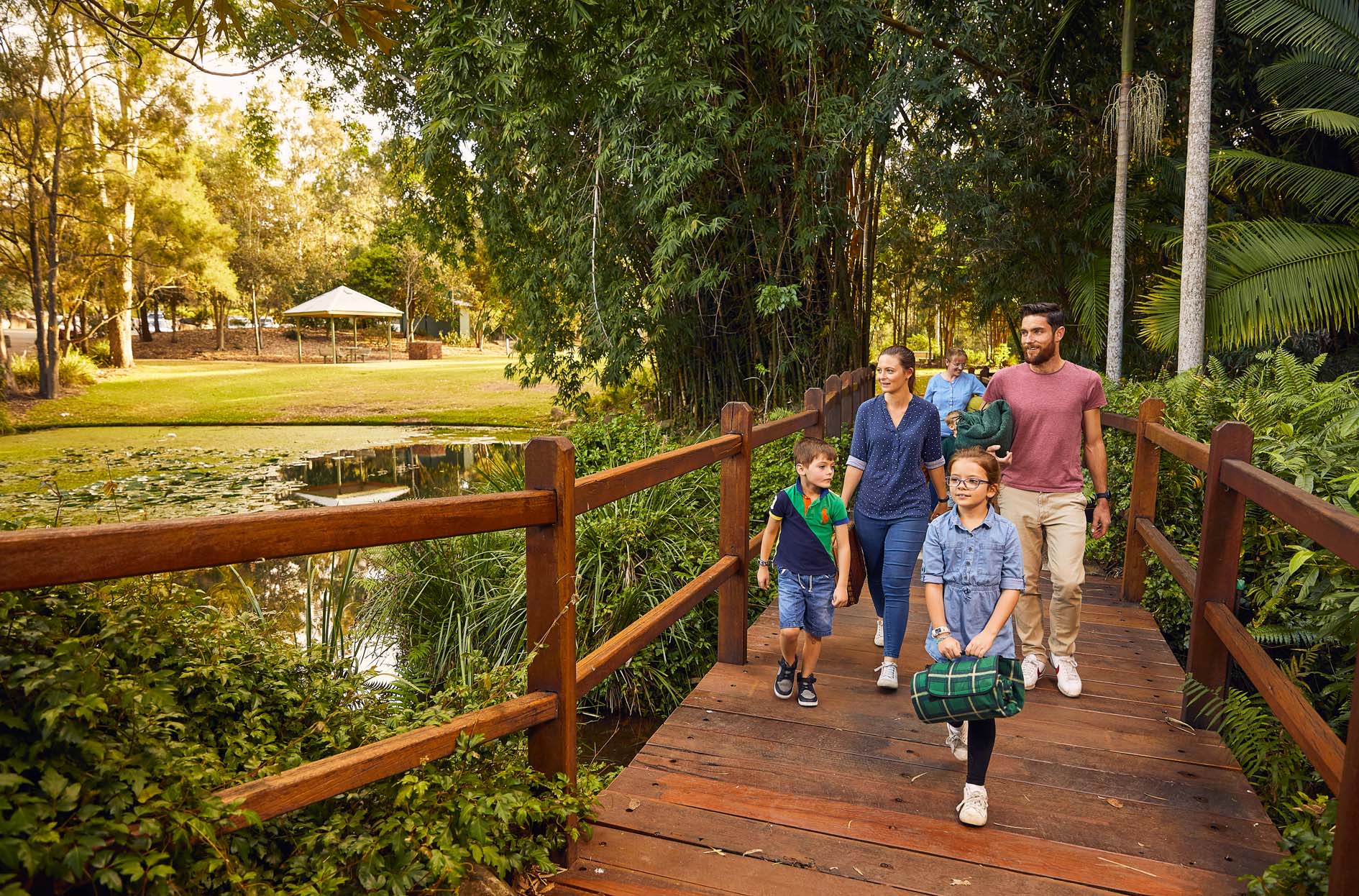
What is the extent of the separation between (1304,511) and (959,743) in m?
1.51

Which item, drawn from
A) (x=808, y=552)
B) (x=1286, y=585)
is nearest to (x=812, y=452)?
(x=808, y=552)

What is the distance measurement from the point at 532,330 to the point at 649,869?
29.7ft

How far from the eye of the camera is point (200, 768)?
1.79 m

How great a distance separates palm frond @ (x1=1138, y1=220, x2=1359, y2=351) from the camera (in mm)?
8773

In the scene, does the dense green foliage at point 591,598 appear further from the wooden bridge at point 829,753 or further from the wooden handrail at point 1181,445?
the wooden handrail at point 1181,445

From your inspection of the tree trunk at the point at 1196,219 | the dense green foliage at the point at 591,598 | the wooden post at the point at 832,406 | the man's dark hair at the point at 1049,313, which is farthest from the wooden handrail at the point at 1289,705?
the tree trunk at the point at 1196,219

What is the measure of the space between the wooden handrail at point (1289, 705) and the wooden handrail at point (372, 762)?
78.7 inches

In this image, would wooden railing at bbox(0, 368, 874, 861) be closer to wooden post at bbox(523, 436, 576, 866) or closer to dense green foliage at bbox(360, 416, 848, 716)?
wooden post at bbox(523, 436, 576, 866)

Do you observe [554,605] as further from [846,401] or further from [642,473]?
[846,401]

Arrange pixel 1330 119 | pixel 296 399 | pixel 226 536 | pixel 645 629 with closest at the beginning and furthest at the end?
pixel 226 536, pixel 645 629, pixel 1330 119, pixel 296 399

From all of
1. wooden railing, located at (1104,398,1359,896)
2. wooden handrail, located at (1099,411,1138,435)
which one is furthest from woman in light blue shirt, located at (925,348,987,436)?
wooden railing, located at (1104,398,1359,896)

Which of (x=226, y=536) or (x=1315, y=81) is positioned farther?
(x=1315, y=81)

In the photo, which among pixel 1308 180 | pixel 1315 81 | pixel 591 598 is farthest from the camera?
pixel 1315 81

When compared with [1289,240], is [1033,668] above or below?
below
